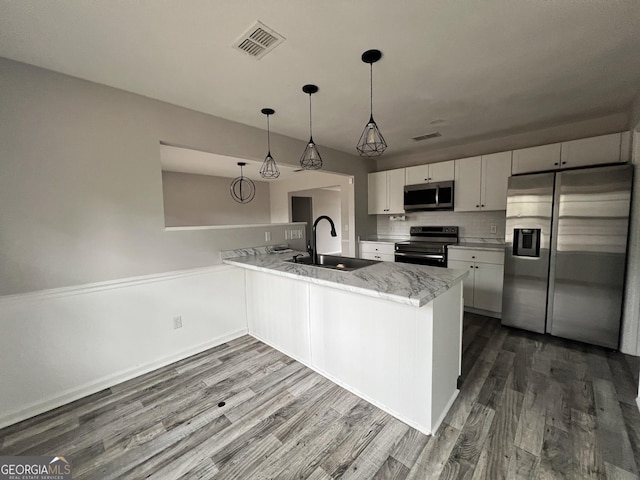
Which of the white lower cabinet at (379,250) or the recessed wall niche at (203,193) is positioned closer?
the white lower cabinet at (379,250)

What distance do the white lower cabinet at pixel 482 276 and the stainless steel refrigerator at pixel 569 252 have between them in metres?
0.24

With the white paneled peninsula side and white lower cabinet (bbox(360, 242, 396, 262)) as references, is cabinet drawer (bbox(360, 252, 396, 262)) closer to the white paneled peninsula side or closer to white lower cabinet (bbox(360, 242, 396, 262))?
white lower cabinet (bbox(360, 242, 396, 262))

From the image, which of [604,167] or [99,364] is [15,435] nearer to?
[99,364]

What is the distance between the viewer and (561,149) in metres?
2.94

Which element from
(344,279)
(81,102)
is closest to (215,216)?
(81,102)

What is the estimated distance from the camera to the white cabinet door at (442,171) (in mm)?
3787

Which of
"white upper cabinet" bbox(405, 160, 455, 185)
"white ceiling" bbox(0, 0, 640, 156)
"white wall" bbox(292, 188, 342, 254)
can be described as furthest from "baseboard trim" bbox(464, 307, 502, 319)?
"white wall" bbox(292, 188, 342, 254)

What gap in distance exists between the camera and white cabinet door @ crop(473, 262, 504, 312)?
3.30 meters

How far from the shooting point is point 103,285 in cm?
212

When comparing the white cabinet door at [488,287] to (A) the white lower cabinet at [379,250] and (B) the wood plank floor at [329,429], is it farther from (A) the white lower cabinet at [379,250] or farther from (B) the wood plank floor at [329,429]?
(A) the white lower cabinet at [379,250]

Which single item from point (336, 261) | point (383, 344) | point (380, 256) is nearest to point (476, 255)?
point (380, 256)

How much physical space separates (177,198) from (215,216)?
3.11 ft

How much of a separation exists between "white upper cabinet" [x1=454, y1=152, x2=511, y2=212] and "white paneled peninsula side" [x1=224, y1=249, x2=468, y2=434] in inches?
81.6

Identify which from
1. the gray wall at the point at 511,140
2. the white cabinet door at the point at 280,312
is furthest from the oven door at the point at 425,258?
the white cabinet door at the point at 280,312
